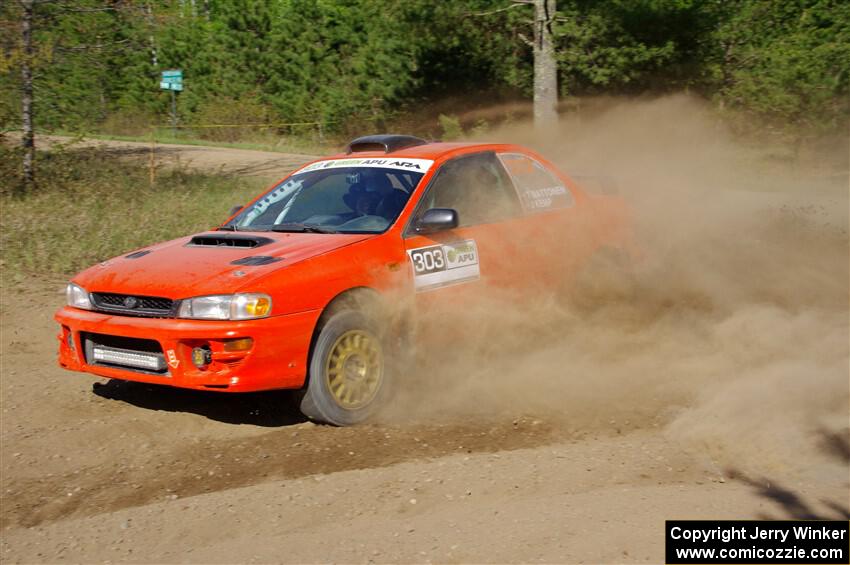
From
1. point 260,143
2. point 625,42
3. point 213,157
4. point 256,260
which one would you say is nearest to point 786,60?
point 625,42

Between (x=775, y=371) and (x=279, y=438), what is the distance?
3444 mm

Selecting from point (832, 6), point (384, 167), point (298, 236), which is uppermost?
point (832, 6)

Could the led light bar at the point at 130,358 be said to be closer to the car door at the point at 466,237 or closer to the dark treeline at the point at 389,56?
the car door at the point at 466,237

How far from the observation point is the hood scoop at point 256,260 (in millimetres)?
5806

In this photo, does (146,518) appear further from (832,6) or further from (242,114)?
(242,114)

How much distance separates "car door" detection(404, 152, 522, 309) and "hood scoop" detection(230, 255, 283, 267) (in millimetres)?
979

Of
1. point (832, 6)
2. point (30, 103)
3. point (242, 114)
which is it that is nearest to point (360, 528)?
point (30, 103)

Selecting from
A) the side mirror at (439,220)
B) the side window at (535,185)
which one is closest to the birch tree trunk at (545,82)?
the side window at (535,185)

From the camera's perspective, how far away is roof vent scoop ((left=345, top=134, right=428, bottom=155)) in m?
7.35

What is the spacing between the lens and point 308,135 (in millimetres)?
39875

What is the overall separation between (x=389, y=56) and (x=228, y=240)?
31680 millimetres

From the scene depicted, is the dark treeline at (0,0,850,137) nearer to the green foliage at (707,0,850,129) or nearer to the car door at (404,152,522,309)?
the green foliage at (707,0,850,129)

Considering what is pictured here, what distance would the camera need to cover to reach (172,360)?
5613 millimetres

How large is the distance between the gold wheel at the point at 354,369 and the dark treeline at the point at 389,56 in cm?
1121
